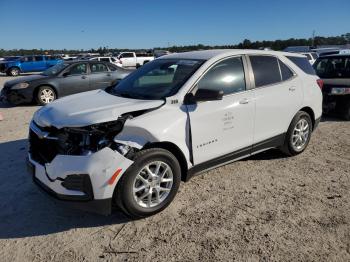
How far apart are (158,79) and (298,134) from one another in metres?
2.57

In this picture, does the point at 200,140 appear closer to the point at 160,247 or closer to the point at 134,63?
the point at 160,247

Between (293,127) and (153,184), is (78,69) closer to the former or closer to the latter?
(293,127)

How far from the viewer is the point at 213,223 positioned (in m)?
3.72

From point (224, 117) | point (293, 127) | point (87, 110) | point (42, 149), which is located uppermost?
point (87, 110)

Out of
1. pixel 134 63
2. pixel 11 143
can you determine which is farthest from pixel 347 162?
pixel 134 63

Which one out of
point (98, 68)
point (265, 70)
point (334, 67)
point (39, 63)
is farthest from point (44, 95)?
point (39, 63)

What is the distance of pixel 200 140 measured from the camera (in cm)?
412

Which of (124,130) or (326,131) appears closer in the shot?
(124,130)

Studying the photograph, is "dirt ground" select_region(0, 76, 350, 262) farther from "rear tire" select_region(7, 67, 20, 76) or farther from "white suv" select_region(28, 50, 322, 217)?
"rear tire" select_region(7, 67, 20, 76)

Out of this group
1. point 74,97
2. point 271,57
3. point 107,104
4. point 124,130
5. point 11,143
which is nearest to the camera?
point 124,130

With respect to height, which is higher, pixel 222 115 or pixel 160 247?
pixel 222 115

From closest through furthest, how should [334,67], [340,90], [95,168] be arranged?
[95,168] < [340,90] < [334,67]

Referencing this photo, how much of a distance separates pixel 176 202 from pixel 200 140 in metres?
0.82

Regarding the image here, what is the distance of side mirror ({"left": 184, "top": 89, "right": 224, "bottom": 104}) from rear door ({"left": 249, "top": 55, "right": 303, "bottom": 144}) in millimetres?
980
